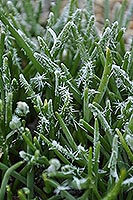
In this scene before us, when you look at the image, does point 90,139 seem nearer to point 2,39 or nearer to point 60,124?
point 60,124

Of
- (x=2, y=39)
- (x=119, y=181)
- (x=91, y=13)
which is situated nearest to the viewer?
(x=119, y=181)

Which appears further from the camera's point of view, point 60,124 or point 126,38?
point 126,38

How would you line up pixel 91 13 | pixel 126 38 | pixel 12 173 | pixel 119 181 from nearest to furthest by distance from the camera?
pixel 119 181, pixel 12 173, pixel 91 13, pixel 126 38

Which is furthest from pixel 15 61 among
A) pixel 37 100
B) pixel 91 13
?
pixel 91 13

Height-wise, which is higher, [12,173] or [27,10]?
[27,10]

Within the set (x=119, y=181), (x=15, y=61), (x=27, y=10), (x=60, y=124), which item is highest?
(x=27, y=10)

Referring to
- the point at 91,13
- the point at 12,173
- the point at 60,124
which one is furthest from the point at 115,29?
the point at 12,173

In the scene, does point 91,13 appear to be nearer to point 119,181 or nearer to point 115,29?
point 115,29
